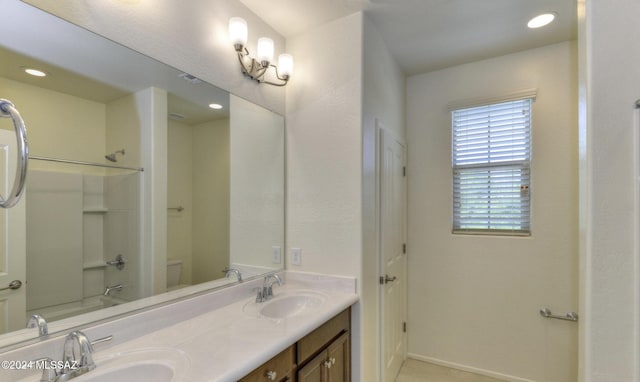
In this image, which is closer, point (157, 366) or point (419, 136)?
point (157, 366)

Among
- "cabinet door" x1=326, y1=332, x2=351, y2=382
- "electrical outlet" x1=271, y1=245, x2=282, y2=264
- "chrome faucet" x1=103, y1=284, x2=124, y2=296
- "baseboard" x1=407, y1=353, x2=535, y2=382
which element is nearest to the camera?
"chrome faucet" x1=103, y1=284, x2=124, y2=296

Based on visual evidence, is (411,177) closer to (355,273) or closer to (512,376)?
(355,273)

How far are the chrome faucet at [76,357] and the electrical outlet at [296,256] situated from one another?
48.3 inches

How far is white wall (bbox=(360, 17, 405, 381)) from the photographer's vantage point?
73.2 inches

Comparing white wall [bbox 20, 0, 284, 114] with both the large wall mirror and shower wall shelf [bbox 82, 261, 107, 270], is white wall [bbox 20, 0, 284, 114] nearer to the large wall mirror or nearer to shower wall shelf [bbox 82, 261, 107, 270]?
the large wall mirror

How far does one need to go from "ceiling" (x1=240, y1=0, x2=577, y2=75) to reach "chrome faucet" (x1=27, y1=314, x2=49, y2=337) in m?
1.82

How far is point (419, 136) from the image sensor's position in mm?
2805

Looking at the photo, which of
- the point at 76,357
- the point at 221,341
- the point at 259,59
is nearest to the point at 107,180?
the point at 76,357

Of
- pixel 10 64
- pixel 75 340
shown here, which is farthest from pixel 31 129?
pixel 75 340

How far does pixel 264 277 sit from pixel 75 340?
1059 millimetres

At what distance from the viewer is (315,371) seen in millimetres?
1437

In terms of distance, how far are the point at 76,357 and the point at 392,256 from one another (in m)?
1.98

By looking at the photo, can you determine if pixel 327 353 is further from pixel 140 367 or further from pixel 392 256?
pixel 392 256

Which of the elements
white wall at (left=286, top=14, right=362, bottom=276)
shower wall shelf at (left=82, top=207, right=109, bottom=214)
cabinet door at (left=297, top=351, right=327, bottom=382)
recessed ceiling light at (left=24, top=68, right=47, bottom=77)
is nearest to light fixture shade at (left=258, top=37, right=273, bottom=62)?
white wall at (left=286, top=14, right=362, bottom=276)
